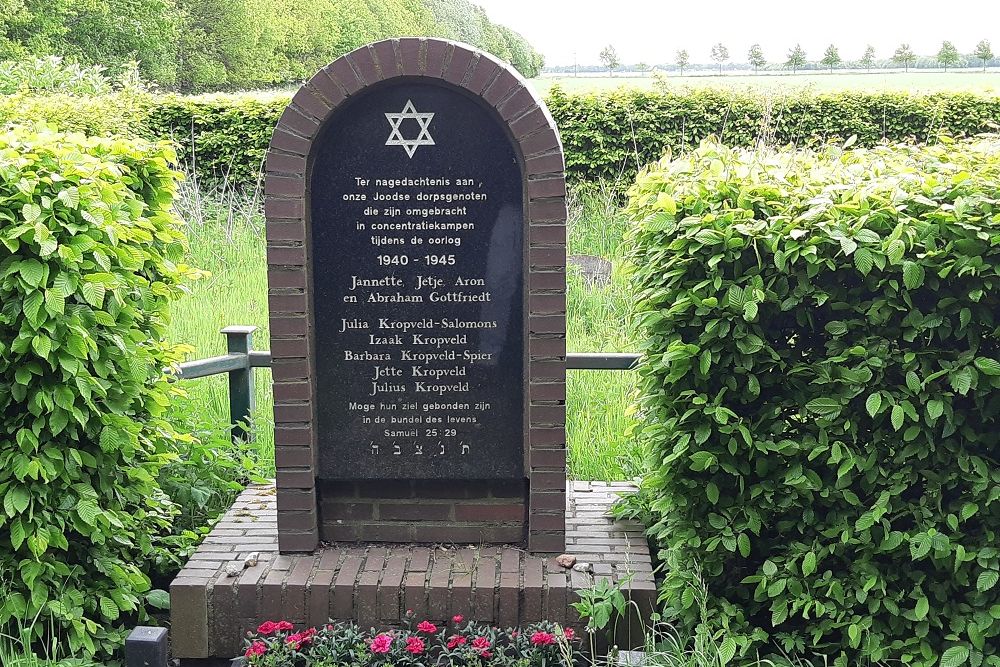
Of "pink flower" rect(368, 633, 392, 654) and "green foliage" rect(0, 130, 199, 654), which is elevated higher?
"green foliage" rect(0, 130, 199, 654)

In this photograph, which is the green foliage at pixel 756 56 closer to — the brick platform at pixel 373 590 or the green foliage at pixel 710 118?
the green foliage at pixel 710 118

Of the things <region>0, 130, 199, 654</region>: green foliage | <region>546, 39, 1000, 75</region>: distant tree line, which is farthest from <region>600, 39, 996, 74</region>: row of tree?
<region>0, 130, 199, 654</region>: green foliage

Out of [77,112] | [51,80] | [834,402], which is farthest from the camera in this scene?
[51,80]

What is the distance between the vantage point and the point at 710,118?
11.8 meters

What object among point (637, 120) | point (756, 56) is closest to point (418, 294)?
point (637, 120)

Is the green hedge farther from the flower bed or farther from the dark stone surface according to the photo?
the flower bed

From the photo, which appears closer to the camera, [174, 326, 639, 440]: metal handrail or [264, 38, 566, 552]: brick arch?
[264, 38, 566, 552]: brick arch

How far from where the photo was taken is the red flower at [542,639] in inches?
133

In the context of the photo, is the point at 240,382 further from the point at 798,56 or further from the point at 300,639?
the point at 798,56

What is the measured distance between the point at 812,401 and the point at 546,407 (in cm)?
104

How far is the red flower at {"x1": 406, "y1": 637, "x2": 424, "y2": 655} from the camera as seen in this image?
3336mm

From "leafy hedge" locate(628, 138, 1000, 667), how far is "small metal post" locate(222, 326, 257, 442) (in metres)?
2.31

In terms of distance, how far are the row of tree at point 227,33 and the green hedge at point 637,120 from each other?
1295 cm

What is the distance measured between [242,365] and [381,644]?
207 cm
